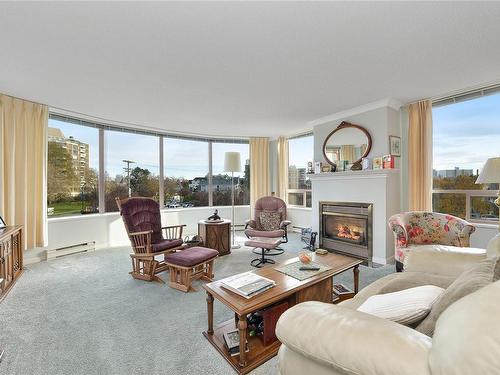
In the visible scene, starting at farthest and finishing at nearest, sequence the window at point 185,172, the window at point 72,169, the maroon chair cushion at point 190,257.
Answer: the window at point 185,172
the window at point 72,169
the maroon chair cushion at point 190,257

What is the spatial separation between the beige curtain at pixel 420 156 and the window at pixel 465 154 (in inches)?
8.7

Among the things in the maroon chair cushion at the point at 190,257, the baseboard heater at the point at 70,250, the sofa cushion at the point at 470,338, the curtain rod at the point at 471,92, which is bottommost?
the baseboard heater at the point at 70,250

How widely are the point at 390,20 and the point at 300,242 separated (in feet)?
12.8

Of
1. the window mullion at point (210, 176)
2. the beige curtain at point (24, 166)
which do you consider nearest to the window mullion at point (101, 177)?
the beige curtain at point (24, 166)

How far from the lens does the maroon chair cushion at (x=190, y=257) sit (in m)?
2.75

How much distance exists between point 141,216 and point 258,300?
245cm

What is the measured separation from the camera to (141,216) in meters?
3.48

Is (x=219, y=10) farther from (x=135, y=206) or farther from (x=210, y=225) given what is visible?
(x=210, y=225)

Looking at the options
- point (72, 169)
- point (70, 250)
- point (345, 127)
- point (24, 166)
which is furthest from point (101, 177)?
point (345, 127)

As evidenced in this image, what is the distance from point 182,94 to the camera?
3.35 metres

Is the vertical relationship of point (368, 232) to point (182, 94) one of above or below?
below

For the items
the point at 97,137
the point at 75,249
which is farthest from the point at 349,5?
the point at 75,249

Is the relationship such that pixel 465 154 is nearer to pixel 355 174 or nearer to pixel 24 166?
pixel 355 174

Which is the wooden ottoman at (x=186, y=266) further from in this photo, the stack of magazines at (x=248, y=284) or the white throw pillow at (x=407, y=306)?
the white throw pillow at (x=407, y=306)
